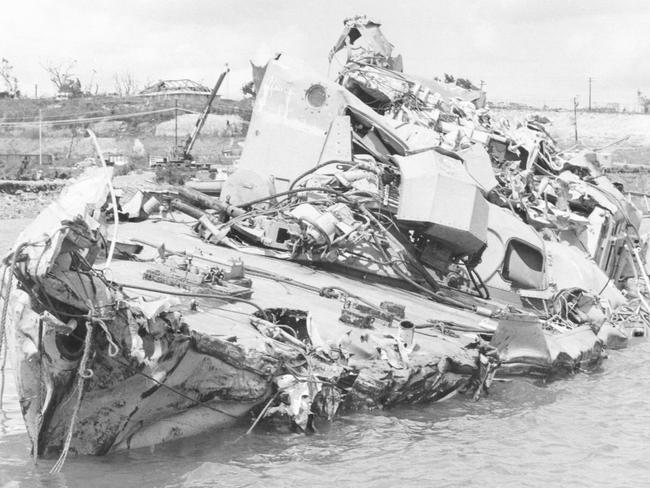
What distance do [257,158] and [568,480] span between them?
6.97 metres

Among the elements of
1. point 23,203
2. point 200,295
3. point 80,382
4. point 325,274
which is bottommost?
point 80,382

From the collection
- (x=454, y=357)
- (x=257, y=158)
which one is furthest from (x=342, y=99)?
(x=454, y=357)

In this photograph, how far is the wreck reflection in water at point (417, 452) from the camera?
7816 mm

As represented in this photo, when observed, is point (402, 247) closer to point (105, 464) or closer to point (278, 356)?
point (278, 356)

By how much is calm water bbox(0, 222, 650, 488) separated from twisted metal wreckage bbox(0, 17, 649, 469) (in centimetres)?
22

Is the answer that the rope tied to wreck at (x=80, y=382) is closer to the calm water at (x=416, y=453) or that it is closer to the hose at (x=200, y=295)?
the calm water at (x=416, y=453)

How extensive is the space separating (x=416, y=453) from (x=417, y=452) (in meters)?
0.03

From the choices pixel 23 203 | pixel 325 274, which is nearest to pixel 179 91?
pixel 23 203

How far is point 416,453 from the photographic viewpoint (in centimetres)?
883

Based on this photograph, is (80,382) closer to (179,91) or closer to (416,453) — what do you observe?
(416,453)

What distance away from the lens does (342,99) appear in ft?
45.4

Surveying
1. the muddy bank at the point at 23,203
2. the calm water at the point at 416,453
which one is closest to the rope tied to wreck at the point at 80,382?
the calm water at the point at 416,453

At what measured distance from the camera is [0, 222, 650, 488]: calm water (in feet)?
25.6

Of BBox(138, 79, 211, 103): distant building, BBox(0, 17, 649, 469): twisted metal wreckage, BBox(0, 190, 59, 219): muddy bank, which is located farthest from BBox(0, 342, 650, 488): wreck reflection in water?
BBox(138, 79, 211, 103): distant building
